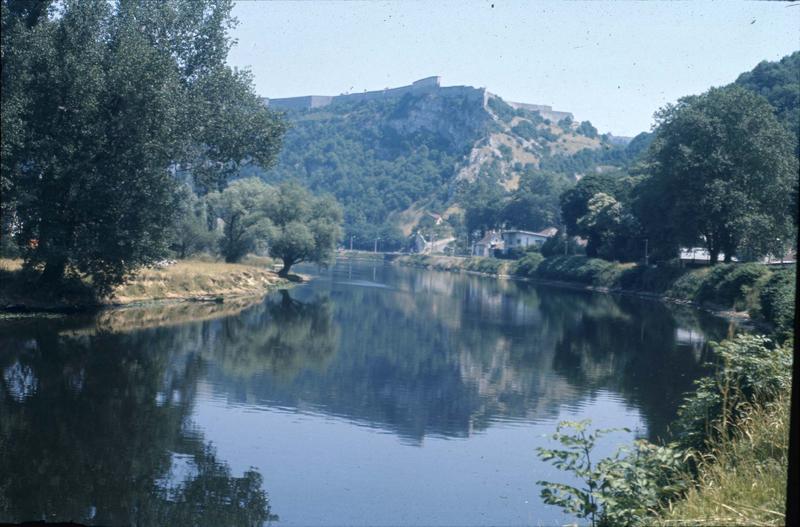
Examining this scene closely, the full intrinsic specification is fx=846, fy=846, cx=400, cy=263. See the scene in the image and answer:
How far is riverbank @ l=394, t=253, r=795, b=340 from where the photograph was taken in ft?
131

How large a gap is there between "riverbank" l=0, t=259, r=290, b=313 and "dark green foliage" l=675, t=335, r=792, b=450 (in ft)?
89.2

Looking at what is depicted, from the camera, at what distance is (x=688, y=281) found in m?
61.1

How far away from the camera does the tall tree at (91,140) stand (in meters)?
30.1

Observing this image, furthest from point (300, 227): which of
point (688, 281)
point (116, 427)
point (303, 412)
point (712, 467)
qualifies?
point (712, 467)

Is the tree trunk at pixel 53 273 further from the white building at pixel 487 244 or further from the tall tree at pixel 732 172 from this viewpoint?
the white building at pixel 487 244

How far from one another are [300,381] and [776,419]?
50.4 ft

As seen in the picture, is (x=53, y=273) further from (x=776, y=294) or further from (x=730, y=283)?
(x=730, y=283)

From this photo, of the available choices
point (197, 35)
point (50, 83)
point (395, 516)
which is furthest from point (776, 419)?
point (197, 35)

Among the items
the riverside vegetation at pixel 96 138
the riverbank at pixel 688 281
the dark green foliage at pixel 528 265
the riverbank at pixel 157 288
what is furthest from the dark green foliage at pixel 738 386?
the dark green foliage at pixel 528 265

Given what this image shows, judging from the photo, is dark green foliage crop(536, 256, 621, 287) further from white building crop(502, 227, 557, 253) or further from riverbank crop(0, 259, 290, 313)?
white building crop(502, 227, 557, 253)

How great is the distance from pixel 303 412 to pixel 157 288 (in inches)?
1021

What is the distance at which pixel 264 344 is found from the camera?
30.3 m

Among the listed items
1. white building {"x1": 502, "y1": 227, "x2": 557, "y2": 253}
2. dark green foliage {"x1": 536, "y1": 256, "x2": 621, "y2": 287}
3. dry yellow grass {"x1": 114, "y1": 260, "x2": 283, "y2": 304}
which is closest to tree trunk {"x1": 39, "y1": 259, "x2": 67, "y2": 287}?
dry yellow grass {"x1": 114, "y1": 260, "x2": 283, "y2": 304}

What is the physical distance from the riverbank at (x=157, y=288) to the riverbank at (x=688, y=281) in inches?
1047
